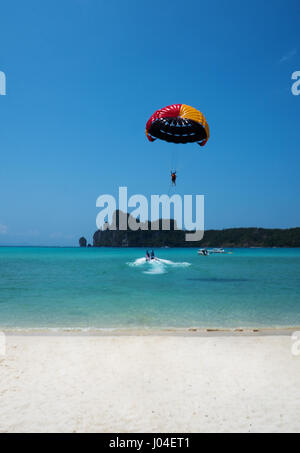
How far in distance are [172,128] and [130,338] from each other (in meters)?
10.7

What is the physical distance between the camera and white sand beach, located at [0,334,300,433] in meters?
3.70

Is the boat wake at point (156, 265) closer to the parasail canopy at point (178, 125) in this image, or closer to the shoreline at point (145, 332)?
the parasail canopy at point (178, 125)

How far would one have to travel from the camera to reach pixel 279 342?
6891 mm

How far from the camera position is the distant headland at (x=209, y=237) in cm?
15638

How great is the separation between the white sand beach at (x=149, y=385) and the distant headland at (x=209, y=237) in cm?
13392

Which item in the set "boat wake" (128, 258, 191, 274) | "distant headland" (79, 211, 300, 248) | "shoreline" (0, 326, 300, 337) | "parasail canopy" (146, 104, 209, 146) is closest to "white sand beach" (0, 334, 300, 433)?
"shoreline" (0, 326, 300, 337)

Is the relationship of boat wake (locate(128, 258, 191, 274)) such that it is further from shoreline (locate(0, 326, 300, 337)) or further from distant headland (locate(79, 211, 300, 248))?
distant headland (locate(79, 211, 300, 248))

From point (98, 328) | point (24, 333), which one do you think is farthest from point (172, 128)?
point (24, 333)

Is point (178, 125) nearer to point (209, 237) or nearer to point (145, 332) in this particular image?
point (145, 332)

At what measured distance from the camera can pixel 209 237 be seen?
174 meters

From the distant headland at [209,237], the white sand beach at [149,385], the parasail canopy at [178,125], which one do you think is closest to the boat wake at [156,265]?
the parasail canopy at [178,125]

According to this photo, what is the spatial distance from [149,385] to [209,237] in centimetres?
17385

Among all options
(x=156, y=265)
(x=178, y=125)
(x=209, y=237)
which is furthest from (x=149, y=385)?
(x=209, y=237)
